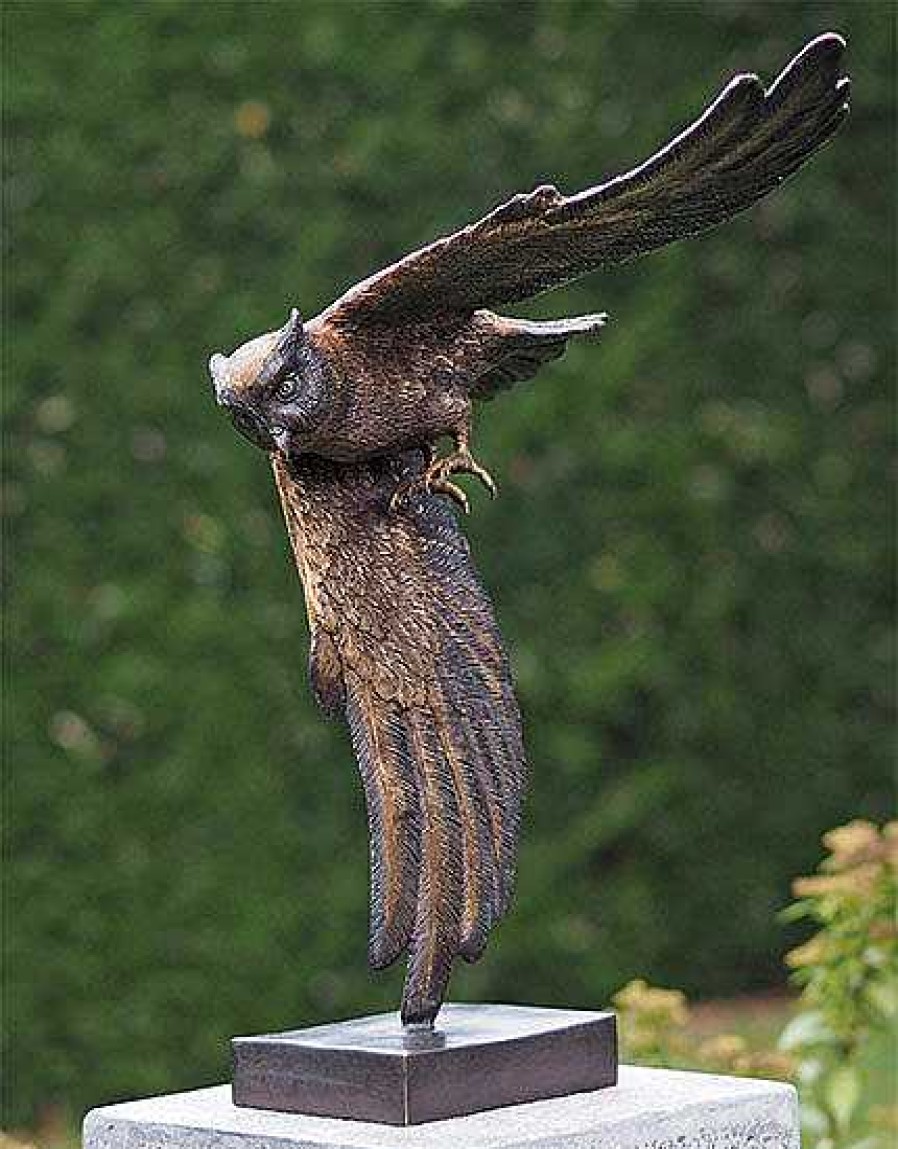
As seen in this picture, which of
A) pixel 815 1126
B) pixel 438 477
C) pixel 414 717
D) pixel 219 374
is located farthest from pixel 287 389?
pixel 815 1126

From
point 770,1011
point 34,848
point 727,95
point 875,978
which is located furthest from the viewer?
point 770,1011

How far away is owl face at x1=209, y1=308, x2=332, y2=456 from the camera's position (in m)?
3.30

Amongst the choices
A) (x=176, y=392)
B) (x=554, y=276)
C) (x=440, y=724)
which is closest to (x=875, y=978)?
(x=440, y=724)

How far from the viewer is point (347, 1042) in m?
3.35

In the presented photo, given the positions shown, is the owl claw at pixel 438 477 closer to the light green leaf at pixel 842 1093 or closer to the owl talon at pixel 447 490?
the owl talon at pixel 447 490

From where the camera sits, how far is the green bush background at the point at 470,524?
233 inches

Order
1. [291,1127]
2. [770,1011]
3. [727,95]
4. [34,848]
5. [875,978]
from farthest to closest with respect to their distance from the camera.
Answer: [770,1011], [34,848], [875,978], [291,1127], [727,95]

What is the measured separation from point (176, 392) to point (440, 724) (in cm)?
267

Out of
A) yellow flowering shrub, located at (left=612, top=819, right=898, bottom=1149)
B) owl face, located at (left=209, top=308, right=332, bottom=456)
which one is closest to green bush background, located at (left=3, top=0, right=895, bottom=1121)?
yellow flowering shrub, located at (left=612, top=819, right=898, bottom=1149)

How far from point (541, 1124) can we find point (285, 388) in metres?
0.98

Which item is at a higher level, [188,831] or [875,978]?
[188,831]

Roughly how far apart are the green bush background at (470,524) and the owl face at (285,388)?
2633mm

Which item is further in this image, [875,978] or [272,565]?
[272,565]

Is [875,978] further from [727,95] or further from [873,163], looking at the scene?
[873,163]
